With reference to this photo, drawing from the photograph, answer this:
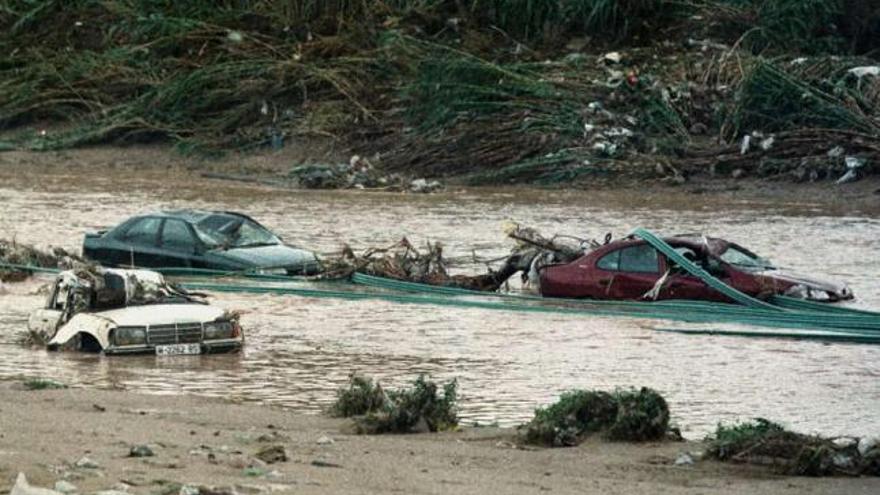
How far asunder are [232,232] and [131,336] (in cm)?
766

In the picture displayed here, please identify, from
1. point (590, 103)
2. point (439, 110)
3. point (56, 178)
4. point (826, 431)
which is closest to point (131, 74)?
point (56, 178)

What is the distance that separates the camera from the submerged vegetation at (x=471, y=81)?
39.3 metres

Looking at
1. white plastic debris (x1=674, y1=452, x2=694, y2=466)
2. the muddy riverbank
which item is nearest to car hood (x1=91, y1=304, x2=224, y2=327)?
white plastic debris (x1=674, y1=452, x2=694, y2=466)

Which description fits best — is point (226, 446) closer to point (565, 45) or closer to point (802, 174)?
point (802, 174)

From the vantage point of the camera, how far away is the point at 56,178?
43031 millimetres

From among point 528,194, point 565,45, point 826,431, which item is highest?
point 565,45

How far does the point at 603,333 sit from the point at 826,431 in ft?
20.8

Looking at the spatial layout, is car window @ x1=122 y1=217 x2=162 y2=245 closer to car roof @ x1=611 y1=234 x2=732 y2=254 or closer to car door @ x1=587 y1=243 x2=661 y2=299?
car door @ x1=587 y1=243 x2=661 y2=299

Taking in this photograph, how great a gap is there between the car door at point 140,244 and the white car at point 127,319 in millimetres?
6628

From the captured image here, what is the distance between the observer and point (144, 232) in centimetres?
2911

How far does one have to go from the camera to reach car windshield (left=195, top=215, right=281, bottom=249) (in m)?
28.6

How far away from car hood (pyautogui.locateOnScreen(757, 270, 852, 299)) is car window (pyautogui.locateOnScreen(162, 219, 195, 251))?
7615 mm

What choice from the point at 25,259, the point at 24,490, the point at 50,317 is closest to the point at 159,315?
the point at 50,317

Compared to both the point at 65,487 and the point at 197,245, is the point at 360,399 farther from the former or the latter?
the point at 197,245
